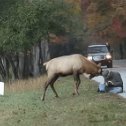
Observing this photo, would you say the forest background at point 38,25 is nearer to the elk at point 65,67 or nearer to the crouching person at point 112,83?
the elk at point 65,67

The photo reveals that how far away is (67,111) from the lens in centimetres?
1460

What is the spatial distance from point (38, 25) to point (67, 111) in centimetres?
2103

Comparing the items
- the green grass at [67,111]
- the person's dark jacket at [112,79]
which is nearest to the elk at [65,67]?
the green grass at [67,111]

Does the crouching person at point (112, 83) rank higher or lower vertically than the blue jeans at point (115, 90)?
higher

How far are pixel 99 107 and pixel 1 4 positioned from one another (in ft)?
75.3

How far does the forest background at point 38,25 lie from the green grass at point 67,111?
1551cm

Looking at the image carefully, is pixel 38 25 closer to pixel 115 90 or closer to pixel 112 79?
pixel 112 79

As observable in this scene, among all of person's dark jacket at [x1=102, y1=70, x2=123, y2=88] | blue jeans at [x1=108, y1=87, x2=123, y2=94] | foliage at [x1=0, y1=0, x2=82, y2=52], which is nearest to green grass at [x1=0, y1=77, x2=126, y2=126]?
blue jeans at [x1=108, y1=87, x2=123, y2=94]

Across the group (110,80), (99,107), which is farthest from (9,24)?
(99,107)

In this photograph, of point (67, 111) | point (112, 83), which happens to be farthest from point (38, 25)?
point (67, 111)

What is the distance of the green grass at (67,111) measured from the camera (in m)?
12.8

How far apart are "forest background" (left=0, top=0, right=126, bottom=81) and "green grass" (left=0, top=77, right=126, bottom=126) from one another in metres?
15.5

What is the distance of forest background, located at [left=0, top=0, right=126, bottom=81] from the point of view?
1362 inches

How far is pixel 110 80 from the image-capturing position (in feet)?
64.7
